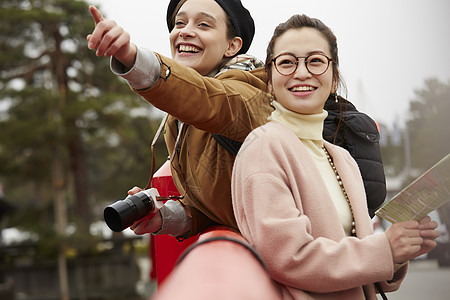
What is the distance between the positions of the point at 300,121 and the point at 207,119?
0.61 feet

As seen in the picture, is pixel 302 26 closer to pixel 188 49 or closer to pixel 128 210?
pixel 188 49

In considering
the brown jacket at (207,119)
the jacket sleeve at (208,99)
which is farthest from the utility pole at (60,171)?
the jacket sleeve at (208,99)

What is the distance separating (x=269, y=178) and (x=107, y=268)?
26.1ft

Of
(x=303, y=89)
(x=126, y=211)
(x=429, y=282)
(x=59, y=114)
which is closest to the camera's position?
(x=303, y=89)

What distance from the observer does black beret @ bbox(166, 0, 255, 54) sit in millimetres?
1409

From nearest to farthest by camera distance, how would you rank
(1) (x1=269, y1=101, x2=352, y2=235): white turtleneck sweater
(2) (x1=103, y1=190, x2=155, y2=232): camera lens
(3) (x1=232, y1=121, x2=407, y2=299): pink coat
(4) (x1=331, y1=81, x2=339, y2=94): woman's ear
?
(3) (x1=232, y1=121, x2=407, y2=299): pink coat
(1) (x1=269, y1=101, x2=352, y2=235): white turtleneck sweater
(4) (x1=331, y1=81, x2=339, y2=94): woman's ear
(2) (x1=103, y1=190, x2=155, y2=232): camera lens

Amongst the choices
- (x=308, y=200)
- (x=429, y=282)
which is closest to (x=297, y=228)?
(x=308, y=200)

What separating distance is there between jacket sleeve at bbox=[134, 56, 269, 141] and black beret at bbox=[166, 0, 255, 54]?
0.21 metres

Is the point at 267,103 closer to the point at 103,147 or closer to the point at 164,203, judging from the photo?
the point at 164,203

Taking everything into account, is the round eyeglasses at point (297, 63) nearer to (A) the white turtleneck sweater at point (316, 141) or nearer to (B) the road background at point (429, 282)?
(A) the white turtleneck sweater at point (316, 141)

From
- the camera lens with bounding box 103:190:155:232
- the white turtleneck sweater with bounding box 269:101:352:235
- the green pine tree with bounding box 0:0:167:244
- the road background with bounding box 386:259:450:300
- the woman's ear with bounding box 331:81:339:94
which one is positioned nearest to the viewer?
the white turtleneck sweater with bounding box 269:101:352:235

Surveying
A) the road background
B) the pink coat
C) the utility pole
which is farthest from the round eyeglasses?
the utility pole

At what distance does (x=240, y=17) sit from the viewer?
4.74 ft

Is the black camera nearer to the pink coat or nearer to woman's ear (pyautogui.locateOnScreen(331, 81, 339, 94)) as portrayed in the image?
the pink coat
